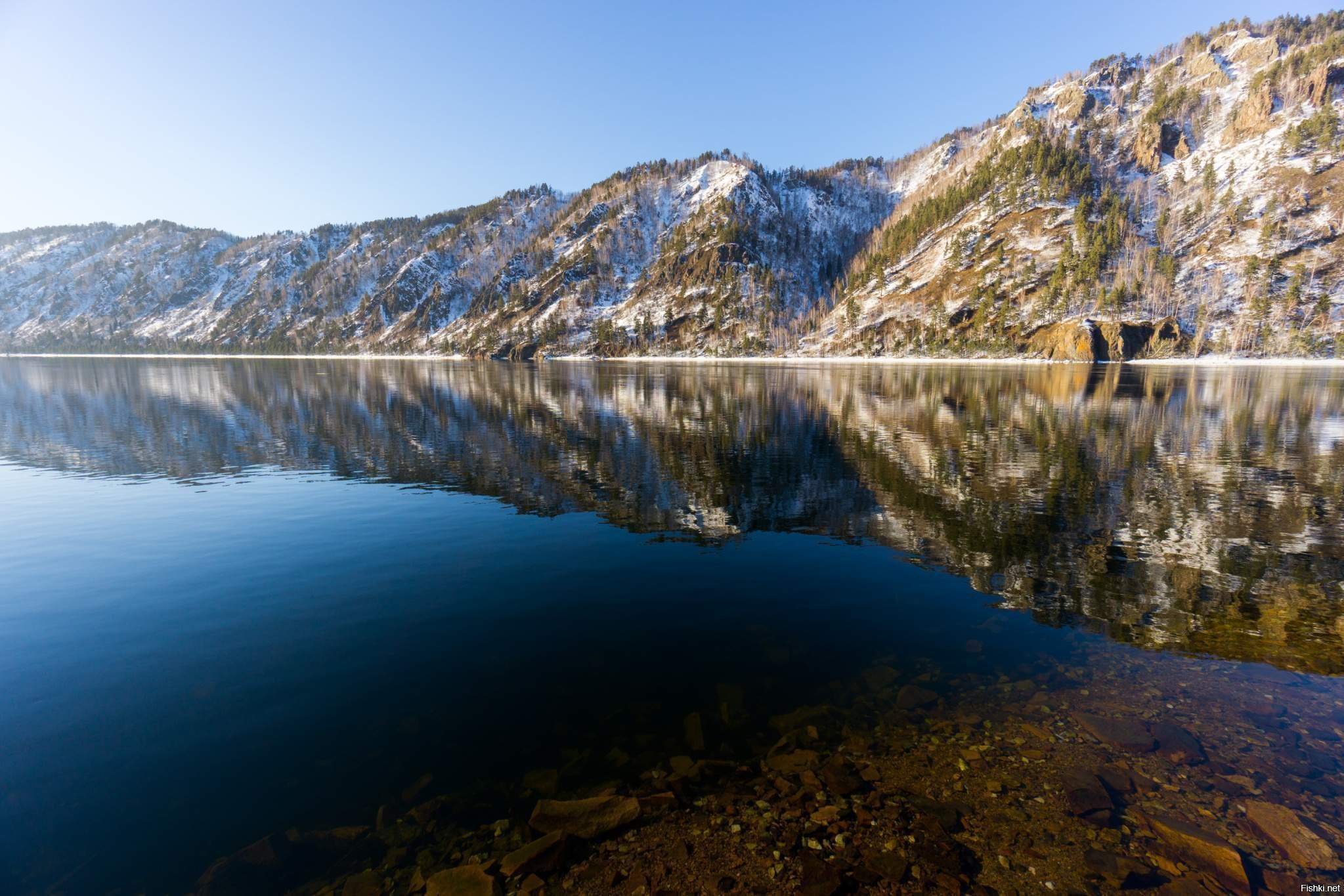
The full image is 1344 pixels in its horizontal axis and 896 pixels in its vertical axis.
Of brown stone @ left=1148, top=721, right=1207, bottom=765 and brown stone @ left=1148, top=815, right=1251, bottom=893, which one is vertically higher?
brown stone @ left=1148, top=815, right=1251, bottom=893

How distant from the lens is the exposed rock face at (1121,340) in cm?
18150

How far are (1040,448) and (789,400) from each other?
38.9 meters

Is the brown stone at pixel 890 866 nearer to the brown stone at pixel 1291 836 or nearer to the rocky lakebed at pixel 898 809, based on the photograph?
the rocky lakebed at pixel 898 809

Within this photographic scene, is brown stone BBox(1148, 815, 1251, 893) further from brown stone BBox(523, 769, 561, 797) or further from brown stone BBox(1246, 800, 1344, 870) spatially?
brown stone BBox(523, 769, 561, 797)

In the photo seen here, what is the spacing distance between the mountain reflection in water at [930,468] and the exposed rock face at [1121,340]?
107 metres

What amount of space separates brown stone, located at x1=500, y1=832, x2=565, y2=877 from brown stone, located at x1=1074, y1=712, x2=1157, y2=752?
1096 cm

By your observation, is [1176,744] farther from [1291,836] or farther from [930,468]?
[930,468]

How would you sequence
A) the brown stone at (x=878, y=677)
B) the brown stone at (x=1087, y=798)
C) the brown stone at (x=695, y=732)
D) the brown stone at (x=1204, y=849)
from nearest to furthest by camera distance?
the brown stone at (x=1204, y=849)
the brown stone at (x=1087, y=798)
the brown stone at (x=695, y=732)
the brown stone at (x=878, y=677)

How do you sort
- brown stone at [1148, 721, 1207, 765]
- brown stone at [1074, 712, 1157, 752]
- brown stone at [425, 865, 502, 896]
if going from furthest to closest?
brown stone at [1074, 712, 1157, 752] < brown stone at [1148, 721, 1207, 765] < brown stone at [425, 865, 502, 896]

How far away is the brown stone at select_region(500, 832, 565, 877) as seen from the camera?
8297mm

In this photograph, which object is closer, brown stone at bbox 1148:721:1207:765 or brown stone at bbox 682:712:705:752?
brown stone at bbox 1148:721:1207:765

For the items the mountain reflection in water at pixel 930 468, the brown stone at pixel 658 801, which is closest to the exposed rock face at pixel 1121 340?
the mountain reflection in water at pixel 930 468

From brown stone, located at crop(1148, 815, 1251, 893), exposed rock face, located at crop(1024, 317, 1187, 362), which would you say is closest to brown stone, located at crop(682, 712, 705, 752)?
brown stone, located at crop(1148, 815, 1251, 893)

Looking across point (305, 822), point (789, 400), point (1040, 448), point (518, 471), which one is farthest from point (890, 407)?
point (305, 822)
